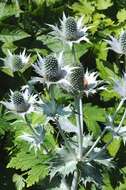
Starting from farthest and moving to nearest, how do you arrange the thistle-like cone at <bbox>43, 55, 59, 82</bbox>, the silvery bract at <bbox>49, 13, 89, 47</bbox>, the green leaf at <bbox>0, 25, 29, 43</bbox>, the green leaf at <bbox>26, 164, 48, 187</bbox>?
1. the green leaf at <bbox>0, 25, 29, 43</bbox>
2. the green leaf at <bbox>26, 164, 48, 187</bbox>
3. the silvery bract at <bbox>49, 13, 89, 47</bbox>
4. the thistle-like cone at <bbox>43, 55, 59, 82</bbox>

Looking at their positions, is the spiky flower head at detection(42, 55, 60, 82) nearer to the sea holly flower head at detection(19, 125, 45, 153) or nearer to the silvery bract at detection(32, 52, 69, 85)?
the silvery bract at detection(32, 52, 69, 85)

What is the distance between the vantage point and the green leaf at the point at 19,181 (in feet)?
8.07

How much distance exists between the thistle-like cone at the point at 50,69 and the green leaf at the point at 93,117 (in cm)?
59

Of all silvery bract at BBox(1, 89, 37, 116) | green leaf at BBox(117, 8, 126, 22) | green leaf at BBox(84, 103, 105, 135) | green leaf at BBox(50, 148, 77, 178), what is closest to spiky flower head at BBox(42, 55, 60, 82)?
silvery bract at BBox(1, 89, 37, 116)

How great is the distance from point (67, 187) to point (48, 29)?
1039 millimetres

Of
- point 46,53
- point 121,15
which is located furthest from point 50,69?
point 121,15

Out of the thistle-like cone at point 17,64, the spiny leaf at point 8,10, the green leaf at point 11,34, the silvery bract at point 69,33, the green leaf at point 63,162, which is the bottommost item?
the green leaf at point 63,162

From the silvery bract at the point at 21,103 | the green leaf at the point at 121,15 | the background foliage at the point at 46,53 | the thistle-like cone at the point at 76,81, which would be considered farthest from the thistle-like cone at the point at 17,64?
the green leaf at the point at 121,15

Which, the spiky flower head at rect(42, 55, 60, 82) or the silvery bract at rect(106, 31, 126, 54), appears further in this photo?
the silvery bract at rect(106, 31, 126, 54)

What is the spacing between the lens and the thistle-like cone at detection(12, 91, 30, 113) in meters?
1.88

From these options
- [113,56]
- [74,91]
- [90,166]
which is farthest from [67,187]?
[113,56]

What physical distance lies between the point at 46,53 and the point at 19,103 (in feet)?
2.89

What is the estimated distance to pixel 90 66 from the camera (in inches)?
115

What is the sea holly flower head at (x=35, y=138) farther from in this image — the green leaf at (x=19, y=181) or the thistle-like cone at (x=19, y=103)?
the green leaf at (x=19, y=181)
